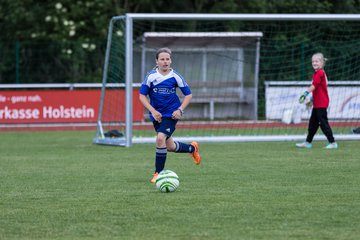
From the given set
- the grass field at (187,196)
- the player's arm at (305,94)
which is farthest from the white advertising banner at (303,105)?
the grass field at (187,196)

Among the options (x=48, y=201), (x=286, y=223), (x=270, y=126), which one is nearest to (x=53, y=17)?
(x=270, y=126)

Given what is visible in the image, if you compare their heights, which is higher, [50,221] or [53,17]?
[53,17]

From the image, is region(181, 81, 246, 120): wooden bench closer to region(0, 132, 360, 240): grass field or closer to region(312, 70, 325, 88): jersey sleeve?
region(312, 70, 325, 88): jersey sleeve

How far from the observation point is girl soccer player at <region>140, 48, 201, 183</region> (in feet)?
33.9

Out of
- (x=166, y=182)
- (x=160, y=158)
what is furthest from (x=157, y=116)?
(x=166, y=182)

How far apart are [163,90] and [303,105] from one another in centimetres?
1276

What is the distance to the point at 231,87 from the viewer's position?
24859 millimetres

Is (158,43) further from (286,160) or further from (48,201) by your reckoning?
(48,201)

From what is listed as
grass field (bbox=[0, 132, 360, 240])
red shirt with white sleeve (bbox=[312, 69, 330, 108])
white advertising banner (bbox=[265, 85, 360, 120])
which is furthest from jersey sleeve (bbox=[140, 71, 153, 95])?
white advertising banner (bbox=[265, 85, 360, 120])

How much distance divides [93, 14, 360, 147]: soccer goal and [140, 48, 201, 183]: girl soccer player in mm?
8750

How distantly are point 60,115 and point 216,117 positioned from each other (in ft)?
14.2

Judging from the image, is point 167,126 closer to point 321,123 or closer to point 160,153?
point 160,153

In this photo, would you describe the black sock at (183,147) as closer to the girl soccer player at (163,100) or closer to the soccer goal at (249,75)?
the girl soccer player at (163,100)

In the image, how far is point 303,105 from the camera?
74.9 ft
